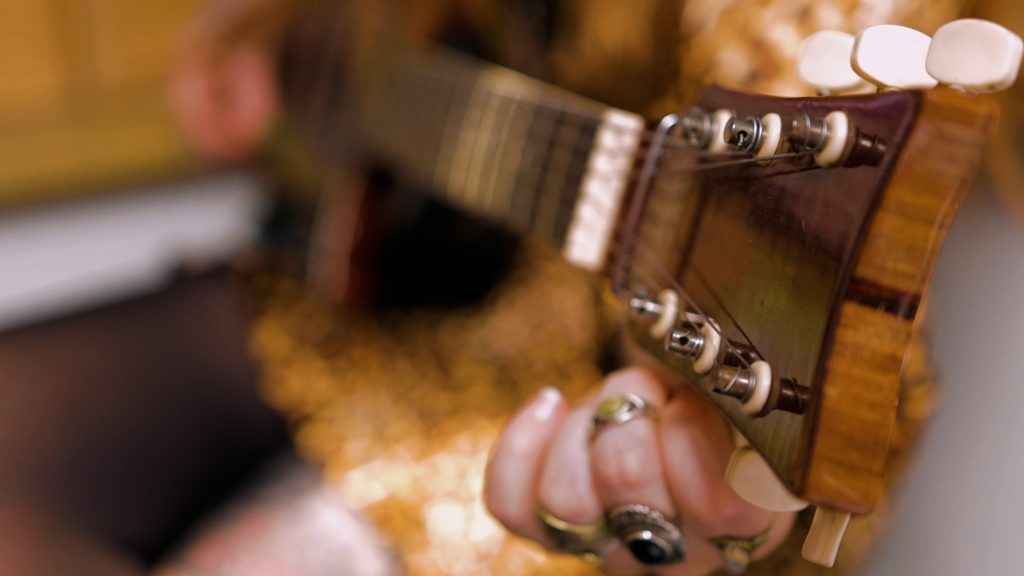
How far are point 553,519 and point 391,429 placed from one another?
0.38 m

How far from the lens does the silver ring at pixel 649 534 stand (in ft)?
0.84

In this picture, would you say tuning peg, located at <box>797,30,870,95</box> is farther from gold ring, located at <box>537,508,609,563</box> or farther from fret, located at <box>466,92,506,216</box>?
fret, located at <box>466,92,506,216</box>

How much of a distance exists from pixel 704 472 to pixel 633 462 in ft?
0.07

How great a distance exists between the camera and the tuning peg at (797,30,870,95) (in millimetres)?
237

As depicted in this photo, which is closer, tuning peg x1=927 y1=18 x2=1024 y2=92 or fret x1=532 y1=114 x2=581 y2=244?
tuning peg x1=927 y1=18 x2=1024 y2=92

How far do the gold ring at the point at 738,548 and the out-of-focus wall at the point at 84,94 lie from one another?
0.97 metres

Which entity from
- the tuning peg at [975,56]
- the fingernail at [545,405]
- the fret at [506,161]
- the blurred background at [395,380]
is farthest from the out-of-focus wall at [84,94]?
the tuning peg at [975,56]

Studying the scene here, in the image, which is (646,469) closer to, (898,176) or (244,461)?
(898,176)

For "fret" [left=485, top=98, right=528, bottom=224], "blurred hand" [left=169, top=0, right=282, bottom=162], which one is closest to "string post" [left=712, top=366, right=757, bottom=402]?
"fret" [left=485, top=98, right=528, bottom=224]

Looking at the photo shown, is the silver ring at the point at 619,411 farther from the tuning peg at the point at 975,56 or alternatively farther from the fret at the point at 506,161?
the fret at the point at 506,161

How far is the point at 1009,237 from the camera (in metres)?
0.45

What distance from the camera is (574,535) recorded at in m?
0.28

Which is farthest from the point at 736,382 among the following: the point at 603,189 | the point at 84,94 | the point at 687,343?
the point at 84,94

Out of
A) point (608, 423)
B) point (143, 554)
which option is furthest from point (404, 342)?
point (608, 423)
